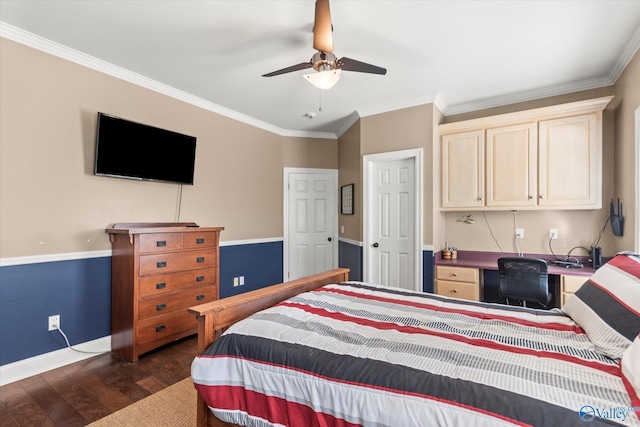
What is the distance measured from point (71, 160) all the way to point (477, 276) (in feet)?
13.2

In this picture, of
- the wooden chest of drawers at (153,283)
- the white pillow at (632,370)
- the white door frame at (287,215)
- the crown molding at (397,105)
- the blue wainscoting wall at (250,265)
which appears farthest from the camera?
the white door frame at (287,215)

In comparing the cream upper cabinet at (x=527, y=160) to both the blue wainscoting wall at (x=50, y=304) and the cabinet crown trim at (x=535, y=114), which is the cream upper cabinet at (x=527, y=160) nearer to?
the cabinet crown trim at (x=535, y=114)

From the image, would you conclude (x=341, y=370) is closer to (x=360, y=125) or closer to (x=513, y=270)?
(x=513, y=270)

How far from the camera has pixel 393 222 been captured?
3.85 metres

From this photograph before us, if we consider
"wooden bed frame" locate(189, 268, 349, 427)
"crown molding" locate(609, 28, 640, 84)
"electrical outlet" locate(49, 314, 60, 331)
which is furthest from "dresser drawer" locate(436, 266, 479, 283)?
"electrical outlet" locate(49, 314, 60, 331)

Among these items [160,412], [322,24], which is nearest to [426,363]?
[160,412]

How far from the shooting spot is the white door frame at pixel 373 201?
11.7ft

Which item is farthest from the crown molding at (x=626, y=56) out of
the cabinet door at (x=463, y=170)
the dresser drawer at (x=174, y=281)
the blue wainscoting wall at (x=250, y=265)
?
the blue wainscoting wall at (x=250, y=265)

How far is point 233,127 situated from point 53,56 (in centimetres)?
192

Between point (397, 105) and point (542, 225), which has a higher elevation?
point (397, 105)

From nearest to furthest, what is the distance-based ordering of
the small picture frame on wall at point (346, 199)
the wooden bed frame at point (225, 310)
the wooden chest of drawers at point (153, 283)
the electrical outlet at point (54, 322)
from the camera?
the wooden bed frame at point (225, 310) → the electrical outlet at point (54, 322) → the wooden chest of drawers at point (153, 283) → the small picture frame on wall at point (346, 199)

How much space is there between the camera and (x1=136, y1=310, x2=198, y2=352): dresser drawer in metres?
2.66

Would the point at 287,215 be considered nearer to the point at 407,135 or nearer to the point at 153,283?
the point at 407,135

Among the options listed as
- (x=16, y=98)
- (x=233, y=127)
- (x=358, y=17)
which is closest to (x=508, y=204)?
(x=358, y=17)
